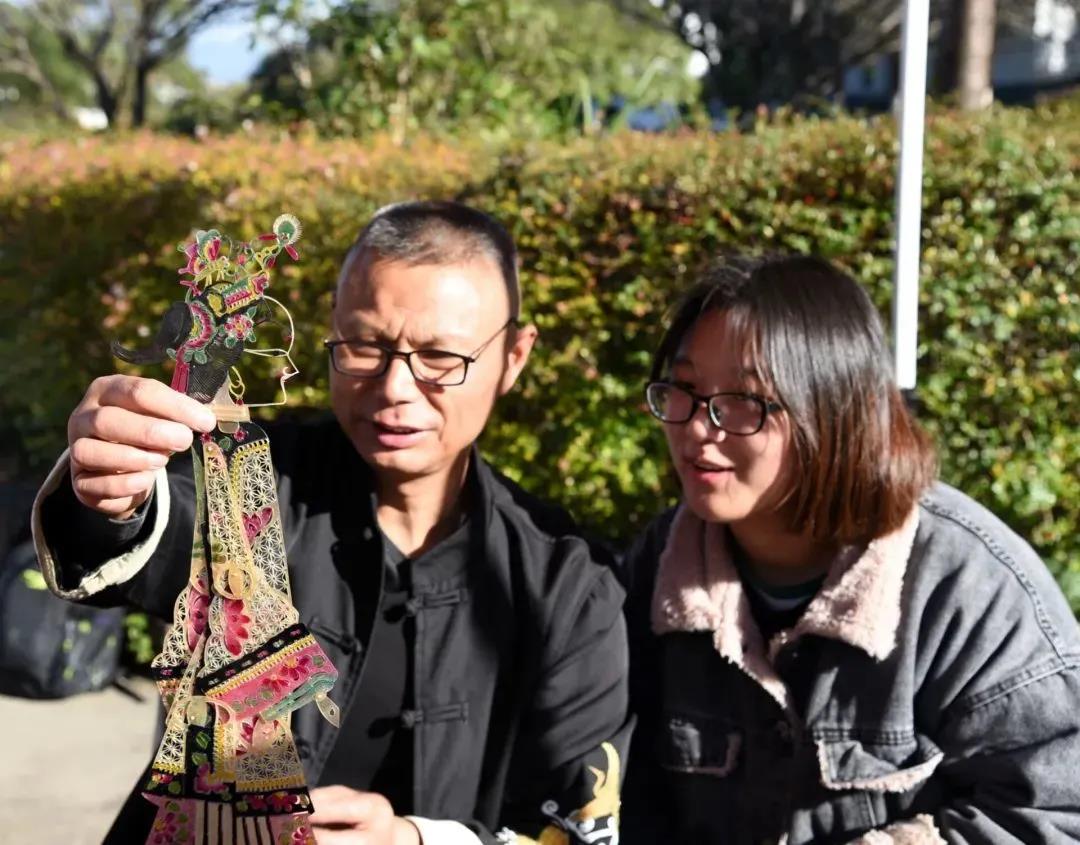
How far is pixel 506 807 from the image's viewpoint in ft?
6.77

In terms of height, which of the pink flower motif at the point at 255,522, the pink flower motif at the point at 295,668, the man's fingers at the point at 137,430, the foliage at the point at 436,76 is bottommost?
the pink flower motif at the point at 295,668

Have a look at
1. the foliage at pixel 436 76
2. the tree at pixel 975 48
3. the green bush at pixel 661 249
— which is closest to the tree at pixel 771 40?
the foliage at pixel 436 76

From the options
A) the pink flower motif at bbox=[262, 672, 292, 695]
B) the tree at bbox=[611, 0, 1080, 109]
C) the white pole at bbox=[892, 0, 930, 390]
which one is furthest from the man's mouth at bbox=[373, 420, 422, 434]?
the tree at bbox=[611, 0, 1080, 109]

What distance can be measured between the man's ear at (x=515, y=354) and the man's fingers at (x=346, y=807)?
2.42ft

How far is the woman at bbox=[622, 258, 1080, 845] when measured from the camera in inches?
77.8

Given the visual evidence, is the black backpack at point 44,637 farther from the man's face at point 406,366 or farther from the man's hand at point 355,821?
the man's hand at point 355,821

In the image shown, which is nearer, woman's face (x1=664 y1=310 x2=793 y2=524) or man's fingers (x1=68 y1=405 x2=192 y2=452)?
man's fingers (x1=68 y1=405 x2=192 y2=452)

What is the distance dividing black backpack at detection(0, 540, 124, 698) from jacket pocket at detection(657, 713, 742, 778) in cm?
255

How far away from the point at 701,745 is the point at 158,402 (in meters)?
1.23

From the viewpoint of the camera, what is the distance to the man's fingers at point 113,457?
1.42 metres

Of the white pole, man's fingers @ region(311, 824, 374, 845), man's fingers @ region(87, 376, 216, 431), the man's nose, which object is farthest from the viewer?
the white pole

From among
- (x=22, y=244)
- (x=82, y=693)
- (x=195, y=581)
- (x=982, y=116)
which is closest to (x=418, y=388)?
(x=195, y=581)

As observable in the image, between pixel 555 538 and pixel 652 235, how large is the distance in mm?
2003

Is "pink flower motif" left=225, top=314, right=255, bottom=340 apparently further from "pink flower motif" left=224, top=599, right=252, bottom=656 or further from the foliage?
the foliage
